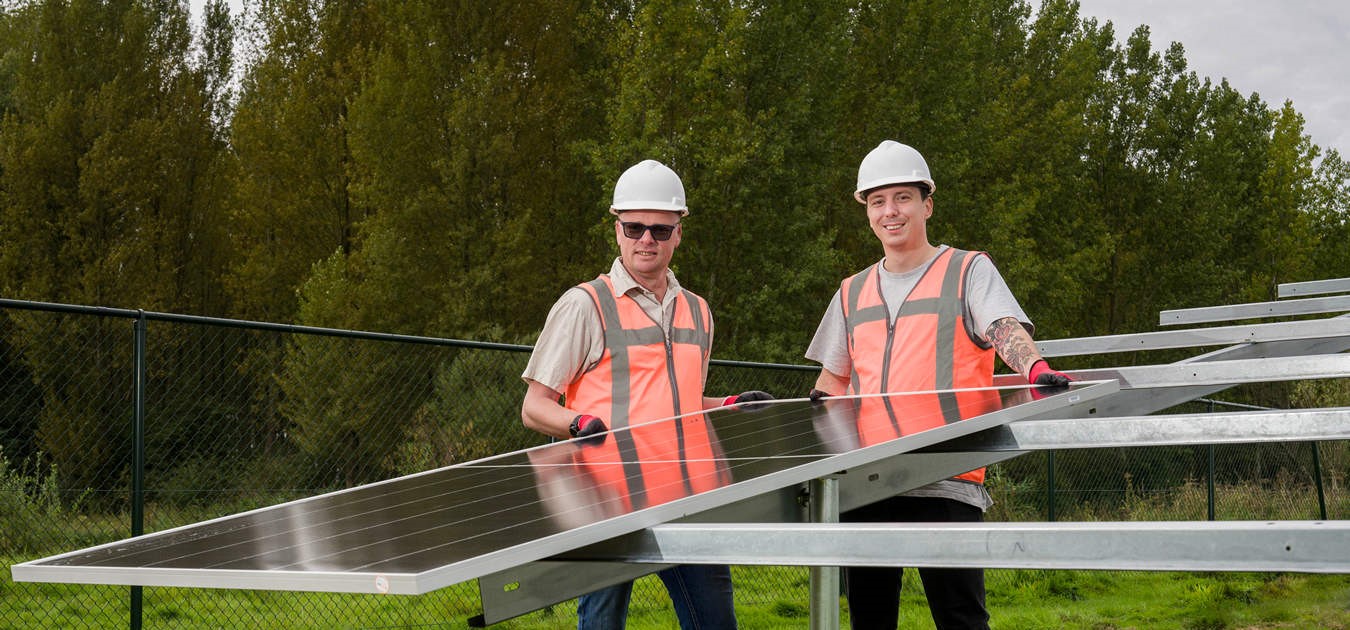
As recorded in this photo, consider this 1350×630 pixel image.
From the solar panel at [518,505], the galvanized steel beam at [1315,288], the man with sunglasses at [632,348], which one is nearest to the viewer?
the solar panel at [518,505]

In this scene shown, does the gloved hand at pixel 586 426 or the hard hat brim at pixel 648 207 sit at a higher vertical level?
the hard hat brim at pixel 648 207

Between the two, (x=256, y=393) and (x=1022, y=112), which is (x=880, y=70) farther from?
(x=256, y=393)

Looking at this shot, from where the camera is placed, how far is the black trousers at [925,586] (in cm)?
379

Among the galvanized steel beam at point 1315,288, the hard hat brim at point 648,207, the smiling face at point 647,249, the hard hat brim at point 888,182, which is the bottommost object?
the galvanized steel beam at point 1315,288

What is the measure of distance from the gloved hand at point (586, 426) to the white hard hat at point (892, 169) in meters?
1.29

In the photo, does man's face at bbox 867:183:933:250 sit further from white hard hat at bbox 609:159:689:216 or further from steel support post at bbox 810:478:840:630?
steel support post at bbox 810:478:840:630

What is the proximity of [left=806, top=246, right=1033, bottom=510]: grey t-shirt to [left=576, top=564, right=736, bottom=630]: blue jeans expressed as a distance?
2.30 ft

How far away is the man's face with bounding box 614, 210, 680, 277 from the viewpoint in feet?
14.3

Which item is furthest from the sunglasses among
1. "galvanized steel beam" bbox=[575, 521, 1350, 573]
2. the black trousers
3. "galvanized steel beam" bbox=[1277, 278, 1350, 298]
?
"galvanized steel beam" bbox=[1277, 278, 1350, 298]

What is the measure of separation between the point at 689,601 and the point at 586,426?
2.21 ft

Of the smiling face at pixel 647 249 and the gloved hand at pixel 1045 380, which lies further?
the smiling face at pixel 647 249

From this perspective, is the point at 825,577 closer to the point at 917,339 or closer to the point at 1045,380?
the point at 1045,380

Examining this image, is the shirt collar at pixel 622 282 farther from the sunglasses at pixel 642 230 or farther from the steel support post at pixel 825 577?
the steel support post at pixel 825 577

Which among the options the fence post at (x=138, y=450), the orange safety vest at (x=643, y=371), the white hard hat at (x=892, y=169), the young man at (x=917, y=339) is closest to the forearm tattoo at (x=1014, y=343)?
the young man at (x=917, y=339)
